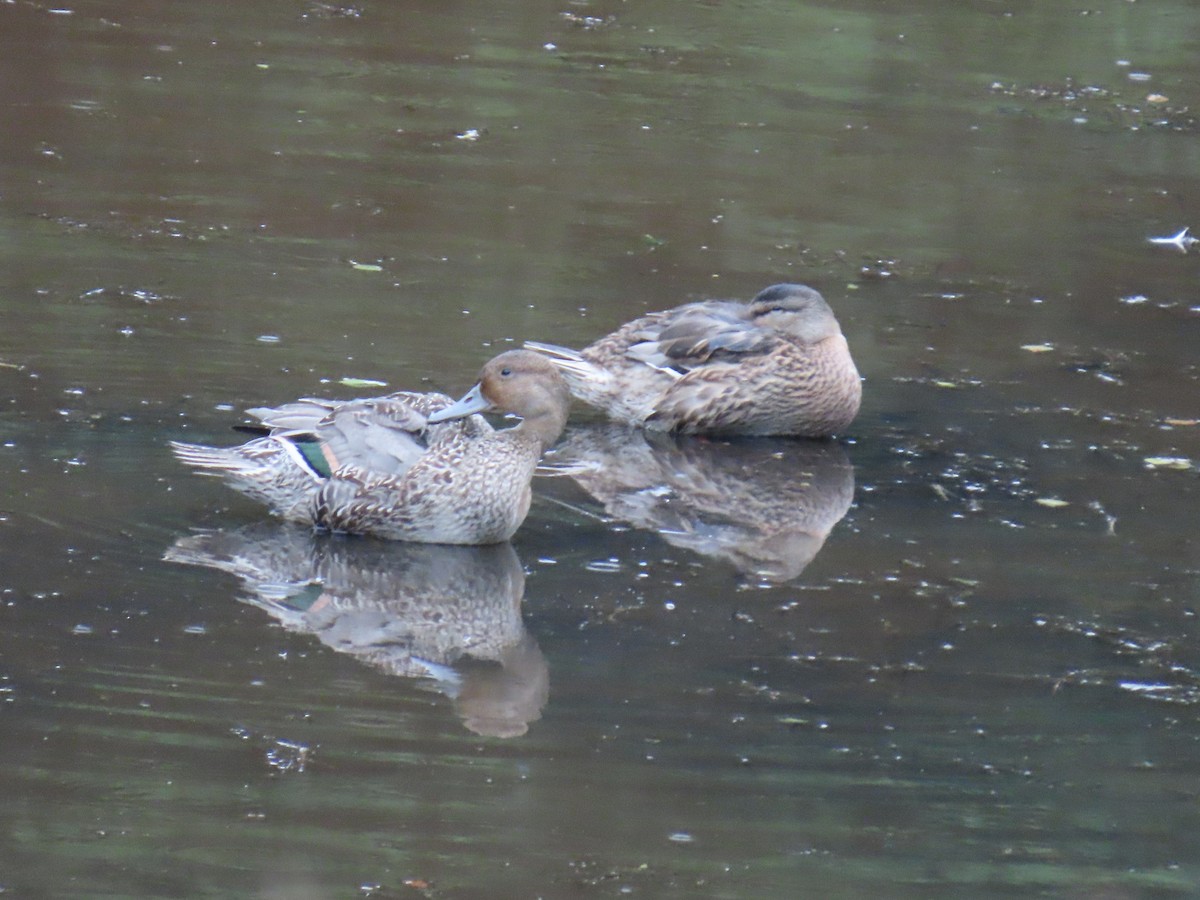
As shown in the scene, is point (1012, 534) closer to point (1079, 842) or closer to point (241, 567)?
point (1079, 842)

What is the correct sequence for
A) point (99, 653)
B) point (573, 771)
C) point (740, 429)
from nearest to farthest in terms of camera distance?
point (573, 771)
point (99, 653)
point (740, 429)

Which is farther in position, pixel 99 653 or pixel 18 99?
pixel 18 99

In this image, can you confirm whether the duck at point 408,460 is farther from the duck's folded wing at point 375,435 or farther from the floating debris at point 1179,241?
the floating debris at point 1179,241

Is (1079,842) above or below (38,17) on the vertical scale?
below

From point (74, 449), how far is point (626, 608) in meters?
2.34

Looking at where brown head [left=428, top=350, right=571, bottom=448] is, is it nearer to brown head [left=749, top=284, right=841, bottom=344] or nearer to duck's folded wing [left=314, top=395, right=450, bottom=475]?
duck's folded wing [left=314, top=395, right=450, bottom=475]

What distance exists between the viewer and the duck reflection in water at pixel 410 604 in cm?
592

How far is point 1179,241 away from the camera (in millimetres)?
11664

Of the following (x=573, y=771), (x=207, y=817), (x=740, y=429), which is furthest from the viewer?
(x=740, y=429)

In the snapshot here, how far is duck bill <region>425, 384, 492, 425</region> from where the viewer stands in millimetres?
7199

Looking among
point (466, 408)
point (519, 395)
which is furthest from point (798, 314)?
point (466, 408)

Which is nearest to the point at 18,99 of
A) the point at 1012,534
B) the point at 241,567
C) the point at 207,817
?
the point at 241,567

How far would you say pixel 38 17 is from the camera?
14.7m

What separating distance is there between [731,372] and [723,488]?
2.88 ft
